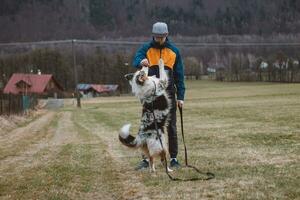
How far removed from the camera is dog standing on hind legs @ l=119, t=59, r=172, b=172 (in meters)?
8.27

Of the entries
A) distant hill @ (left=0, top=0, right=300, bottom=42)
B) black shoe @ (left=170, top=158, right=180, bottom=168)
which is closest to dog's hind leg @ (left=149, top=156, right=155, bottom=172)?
black shoe @ (left=170, top=158, right=180, bottom=168)

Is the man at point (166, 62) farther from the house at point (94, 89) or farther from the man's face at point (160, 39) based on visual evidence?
the house at point (94, 89)

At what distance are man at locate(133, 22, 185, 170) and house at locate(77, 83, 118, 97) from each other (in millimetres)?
107123

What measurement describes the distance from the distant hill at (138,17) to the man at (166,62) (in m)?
124

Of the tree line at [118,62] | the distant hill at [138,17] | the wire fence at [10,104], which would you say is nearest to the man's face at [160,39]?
the wire fence at [10,104]

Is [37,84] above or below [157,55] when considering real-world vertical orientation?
below

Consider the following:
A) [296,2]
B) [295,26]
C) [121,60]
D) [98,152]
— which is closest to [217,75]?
[121,60]

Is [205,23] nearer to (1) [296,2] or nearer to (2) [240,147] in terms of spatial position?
(1) [296,2]

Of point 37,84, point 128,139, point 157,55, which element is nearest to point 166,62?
point 157,55

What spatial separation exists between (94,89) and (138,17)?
140 ft

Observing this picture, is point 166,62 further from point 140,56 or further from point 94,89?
point 94,89

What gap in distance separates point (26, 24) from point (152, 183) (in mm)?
150762

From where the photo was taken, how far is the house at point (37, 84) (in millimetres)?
92312

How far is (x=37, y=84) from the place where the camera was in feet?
333
